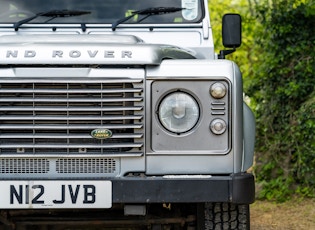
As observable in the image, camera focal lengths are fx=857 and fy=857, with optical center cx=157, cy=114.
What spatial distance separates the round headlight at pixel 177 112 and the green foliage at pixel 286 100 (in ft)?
13.0

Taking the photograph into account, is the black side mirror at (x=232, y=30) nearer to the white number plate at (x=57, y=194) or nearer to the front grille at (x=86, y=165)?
the front grille at (x=86, y=165)

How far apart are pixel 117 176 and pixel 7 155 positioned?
0.60 m

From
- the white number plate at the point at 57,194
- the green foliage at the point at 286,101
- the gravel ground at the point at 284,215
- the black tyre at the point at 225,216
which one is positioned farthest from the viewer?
the green foliage at the point at 286,101

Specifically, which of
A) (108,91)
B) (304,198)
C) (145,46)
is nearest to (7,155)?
(108,91)

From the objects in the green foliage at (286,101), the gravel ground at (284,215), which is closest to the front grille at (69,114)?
the gravel ground at (284,215)

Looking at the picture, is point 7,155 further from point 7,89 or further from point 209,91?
point 209,91

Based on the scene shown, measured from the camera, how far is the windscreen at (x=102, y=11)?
5.84 m

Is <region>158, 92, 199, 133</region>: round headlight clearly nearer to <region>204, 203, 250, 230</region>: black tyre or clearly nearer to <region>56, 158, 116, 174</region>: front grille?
<region>56, 158, 116, 174</region>: front grille

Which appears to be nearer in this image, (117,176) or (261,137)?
(117,176)

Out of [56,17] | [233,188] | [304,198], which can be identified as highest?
[56,17]

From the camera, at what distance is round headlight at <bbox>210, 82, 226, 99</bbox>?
15.1 ft

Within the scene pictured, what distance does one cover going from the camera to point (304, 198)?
8.72 m

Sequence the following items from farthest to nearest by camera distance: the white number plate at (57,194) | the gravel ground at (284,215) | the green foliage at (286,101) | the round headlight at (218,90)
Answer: the green foliage at (286,101), the gravel ground at (284,215), the round headlight at (218,90), the white number plate at (57,194)

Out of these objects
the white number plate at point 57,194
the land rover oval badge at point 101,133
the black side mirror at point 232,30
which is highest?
the black side mirror at point 232,30
